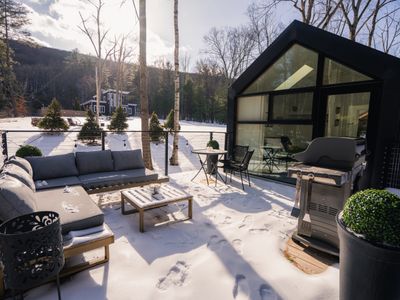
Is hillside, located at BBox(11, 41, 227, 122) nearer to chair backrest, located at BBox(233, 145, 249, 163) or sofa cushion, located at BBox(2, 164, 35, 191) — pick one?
chair backrest, located at BBox(233, 145, 249, 163)

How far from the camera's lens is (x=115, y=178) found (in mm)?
3535

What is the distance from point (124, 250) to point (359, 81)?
4402 mm

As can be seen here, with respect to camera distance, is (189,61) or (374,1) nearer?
(374,1)

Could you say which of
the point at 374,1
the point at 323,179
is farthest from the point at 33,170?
the point at 374,1

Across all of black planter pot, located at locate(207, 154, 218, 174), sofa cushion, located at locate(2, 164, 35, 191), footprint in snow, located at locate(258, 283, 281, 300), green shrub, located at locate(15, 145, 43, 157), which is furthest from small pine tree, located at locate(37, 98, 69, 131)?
footprint in snow, located at locate(258, 283, 281, 300)

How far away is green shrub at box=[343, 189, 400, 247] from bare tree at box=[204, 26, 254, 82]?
22.2 meters

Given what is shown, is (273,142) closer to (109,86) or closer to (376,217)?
(376,217)

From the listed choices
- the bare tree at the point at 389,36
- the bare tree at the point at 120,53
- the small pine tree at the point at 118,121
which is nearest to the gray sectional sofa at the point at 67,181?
the small pine tree at the point at 118,121

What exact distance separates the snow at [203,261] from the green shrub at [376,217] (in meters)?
0.75

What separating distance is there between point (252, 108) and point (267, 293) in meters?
4.48

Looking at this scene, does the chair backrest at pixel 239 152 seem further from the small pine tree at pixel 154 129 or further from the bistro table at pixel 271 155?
the small pine tree at pixel 154 129

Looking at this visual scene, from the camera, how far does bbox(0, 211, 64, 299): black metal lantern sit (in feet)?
4.40

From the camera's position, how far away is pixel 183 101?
32969 millimetres

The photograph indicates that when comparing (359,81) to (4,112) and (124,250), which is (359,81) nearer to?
(124,250)
